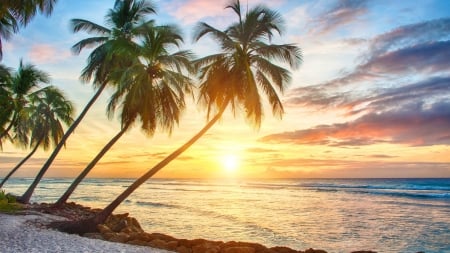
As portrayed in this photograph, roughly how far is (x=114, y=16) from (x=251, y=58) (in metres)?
10.0

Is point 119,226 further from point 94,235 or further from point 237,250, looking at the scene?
point 237,250

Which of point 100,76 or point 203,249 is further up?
point 100,76

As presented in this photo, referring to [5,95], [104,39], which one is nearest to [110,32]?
[104,39]

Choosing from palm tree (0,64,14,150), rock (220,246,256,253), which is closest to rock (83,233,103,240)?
rock (220,246,256,253)

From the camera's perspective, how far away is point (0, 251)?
920cm

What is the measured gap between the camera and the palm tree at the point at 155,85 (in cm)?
1570

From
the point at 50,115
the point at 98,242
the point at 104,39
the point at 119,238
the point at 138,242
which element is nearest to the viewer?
the point at 98,242

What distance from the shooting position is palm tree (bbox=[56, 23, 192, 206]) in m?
15.7

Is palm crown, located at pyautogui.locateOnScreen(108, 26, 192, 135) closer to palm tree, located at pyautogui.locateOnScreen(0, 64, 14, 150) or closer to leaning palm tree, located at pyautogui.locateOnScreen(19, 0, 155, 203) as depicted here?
leaning palm tree, located at pyautogui.locateOnScreen(19, 0, 155, 203)

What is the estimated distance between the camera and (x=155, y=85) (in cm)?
1650

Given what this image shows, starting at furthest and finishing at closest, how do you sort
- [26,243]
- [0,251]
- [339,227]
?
1. [339,227]
2. [26,243]
3. [0,251]

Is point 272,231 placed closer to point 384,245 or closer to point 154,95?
point 384,245

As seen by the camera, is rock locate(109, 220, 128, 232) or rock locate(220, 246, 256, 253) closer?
rock locate(220, 246, 256, 253)

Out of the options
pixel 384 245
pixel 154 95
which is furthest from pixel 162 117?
pixel 384 245
